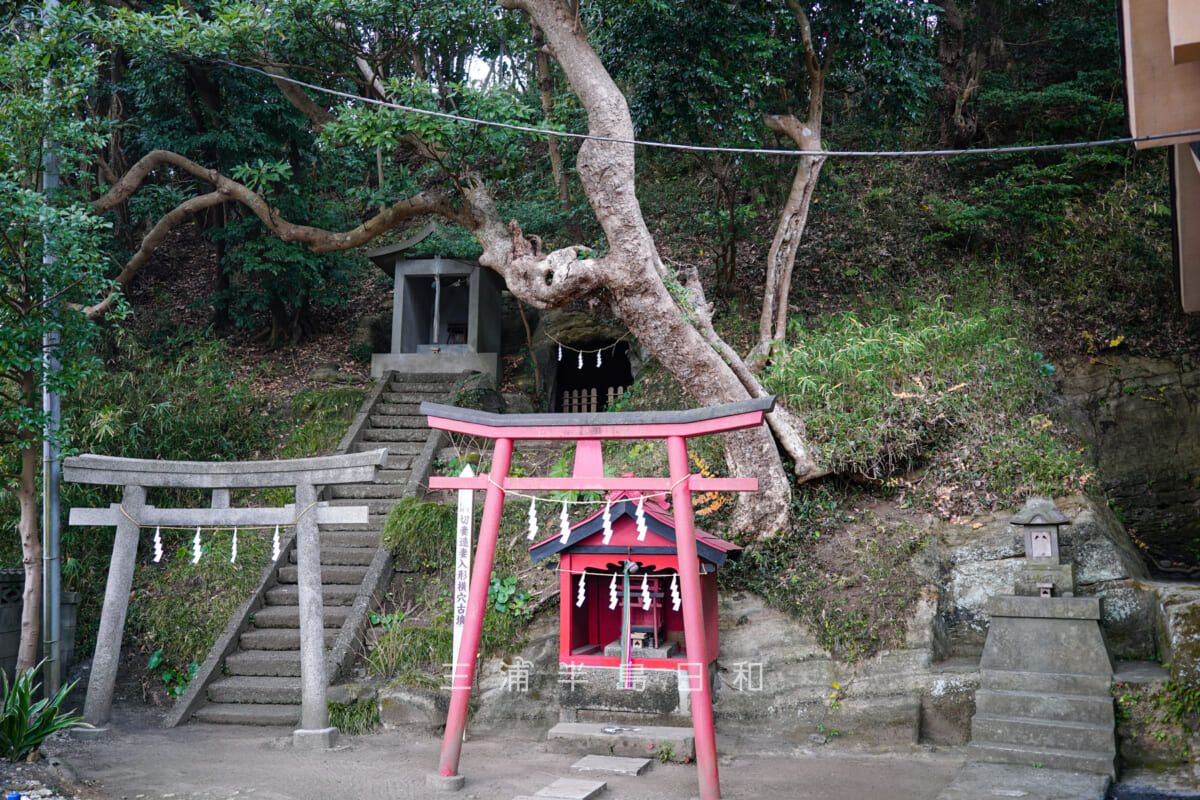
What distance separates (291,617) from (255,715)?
128 cm

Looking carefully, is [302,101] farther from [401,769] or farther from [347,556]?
[401,769]

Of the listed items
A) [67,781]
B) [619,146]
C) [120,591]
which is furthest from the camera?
[619,146]

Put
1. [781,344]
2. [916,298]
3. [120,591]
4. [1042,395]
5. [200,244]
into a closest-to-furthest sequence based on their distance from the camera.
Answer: [120,591] < [1042,395] < [781,344] < [916,298] < [200,244]

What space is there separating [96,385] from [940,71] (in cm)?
1477

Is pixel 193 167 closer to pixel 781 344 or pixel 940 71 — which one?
pixel 781 344

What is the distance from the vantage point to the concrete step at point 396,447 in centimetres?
1188

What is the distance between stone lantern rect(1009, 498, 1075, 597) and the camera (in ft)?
24.9

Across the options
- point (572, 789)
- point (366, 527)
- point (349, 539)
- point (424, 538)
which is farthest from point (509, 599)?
point (572, 789)

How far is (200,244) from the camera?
18656mm

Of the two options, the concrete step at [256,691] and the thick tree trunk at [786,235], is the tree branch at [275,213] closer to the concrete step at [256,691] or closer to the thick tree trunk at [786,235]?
the thick tree trunk at [786,235]

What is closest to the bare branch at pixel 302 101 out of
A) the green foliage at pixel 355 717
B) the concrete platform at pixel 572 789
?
the green foliage at pixel 355 717

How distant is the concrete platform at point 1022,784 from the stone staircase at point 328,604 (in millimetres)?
5849

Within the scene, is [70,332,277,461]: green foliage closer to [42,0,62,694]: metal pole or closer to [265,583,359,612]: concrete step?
[42,0,62,694]: metal pole

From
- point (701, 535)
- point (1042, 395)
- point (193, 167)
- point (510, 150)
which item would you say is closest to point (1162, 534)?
point (1042, 395)
